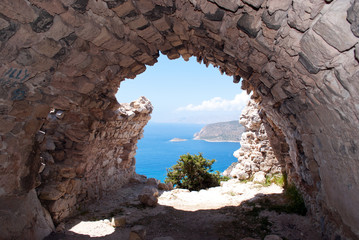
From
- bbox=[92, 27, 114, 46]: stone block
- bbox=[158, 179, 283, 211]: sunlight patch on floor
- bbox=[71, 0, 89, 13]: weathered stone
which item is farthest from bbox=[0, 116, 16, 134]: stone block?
bbox=[158, 179, 283, 211]: sunlight patch on floor

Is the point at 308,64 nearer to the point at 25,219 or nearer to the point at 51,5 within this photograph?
the point at 51,5

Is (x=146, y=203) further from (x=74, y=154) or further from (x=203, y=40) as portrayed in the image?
(x=203, y=40)

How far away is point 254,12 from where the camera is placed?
6.21 ft

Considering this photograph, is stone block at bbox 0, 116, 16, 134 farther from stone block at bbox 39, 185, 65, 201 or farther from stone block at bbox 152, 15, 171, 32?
stone block at bbox 152, 15, 171, 32

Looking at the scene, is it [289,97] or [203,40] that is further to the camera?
[203,40]

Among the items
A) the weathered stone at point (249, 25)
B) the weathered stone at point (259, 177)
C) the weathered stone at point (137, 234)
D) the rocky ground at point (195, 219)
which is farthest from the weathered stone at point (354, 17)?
the weathered stone at point (259, 177)

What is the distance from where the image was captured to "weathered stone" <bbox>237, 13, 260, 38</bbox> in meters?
1.96

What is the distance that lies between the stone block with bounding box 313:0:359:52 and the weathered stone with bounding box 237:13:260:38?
0.55 meters

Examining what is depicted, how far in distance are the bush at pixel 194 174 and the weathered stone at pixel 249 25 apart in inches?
291

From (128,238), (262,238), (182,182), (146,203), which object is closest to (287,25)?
(262,238)

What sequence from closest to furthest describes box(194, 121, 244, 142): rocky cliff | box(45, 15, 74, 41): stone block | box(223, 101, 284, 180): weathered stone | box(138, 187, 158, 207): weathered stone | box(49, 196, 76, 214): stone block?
box(45, 15, 74, 41): stone block
box(49, 196, 76, 214): stone block
box(138, 187, 158, 207): weathered stone
box(223, 101, 284, 180): weathered stone
box(194, 121, 244, 142): rocky cliff

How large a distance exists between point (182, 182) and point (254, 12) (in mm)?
7878

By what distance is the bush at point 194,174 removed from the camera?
8875 mm

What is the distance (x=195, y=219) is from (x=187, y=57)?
128 inches
